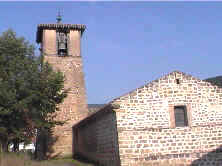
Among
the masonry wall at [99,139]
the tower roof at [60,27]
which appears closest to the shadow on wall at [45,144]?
the masonry wall at [99,139]

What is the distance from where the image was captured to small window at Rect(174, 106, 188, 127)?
12461 mm

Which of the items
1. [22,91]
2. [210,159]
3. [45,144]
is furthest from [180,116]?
[45,144]

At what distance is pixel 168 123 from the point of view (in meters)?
12.2

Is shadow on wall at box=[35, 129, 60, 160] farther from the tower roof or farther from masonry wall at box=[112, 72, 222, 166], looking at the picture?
masonry wall at box=[112, 72, 222, 166]

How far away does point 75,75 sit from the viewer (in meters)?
20.6

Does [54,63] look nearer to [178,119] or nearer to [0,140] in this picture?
[0,140]

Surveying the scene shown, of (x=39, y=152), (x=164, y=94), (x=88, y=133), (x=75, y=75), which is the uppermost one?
(x=75, y=75)

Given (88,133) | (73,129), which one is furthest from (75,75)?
(88,133)

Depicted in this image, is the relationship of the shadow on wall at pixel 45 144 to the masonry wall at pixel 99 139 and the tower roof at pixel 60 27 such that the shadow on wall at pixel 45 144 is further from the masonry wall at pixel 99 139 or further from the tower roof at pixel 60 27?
the tower roof at pixel 60 27

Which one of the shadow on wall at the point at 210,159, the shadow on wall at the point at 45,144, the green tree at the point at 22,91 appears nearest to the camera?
the shadow on wall at the point at 210,159

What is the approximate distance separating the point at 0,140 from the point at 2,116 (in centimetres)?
131

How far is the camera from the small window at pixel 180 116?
1246 centimetres

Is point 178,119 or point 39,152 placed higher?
point 178,119

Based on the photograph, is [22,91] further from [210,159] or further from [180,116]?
[210,159]
